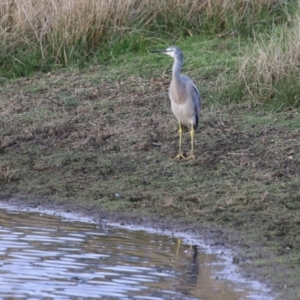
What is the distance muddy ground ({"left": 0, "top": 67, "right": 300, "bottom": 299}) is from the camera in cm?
720

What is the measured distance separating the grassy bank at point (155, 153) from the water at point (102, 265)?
0.36 meters

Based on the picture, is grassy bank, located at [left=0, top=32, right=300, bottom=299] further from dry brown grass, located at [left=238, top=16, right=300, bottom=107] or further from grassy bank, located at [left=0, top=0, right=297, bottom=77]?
grassy bank, located at [left=0, top=0, right=297, bottom=77]

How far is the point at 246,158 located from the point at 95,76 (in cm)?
341

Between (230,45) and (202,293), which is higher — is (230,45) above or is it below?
above

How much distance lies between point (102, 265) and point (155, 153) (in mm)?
2778

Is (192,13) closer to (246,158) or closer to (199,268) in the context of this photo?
(246,158)

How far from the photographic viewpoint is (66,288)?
19.2ft

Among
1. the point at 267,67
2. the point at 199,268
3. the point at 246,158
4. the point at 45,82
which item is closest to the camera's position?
the point at 199,268

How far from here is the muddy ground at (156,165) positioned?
23.6 ft

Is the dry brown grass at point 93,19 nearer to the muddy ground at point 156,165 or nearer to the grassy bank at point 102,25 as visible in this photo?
the grassy bank at point 102,25

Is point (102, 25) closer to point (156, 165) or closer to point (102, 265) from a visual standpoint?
point (156, 165)

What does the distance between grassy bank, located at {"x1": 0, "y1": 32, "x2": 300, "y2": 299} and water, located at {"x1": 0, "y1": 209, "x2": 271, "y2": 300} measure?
364 millimetres

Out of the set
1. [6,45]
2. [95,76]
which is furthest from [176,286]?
[6,45]

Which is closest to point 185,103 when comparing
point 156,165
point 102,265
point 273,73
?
point 156,165
